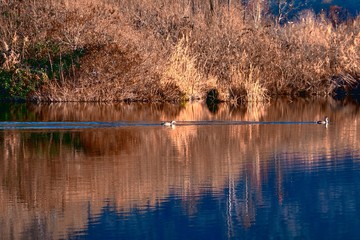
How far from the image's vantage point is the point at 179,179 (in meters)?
14.2

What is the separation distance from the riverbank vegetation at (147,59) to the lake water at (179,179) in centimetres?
1019

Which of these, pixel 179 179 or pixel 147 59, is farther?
pixel 147 59

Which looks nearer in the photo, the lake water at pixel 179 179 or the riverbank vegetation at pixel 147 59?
the lake water at pixel 179 179

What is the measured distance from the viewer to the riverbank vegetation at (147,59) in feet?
117

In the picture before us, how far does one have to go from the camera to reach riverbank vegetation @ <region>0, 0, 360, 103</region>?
1405 inches

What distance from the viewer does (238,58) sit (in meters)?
37.6

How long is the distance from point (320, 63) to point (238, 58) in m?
4.83

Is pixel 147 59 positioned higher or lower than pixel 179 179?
higher

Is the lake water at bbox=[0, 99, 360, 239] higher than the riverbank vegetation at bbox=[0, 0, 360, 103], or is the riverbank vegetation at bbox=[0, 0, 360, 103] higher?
the riverbank vegetation at bbox=[0, 0, 360, 103]

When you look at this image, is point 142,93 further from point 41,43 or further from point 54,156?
point 54,156

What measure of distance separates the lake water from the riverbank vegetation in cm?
1019

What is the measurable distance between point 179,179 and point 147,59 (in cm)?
2212

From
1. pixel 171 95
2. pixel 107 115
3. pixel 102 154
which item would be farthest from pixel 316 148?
pixel 171 95

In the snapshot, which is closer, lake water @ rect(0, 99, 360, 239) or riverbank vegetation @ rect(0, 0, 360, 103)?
lake water @ rect(0, 99, 360, 239)
